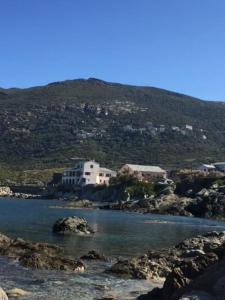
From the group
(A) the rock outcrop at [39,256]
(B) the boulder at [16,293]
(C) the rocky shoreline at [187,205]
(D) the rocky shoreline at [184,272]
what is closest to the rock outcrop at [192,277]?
(D) the rocky shoreline at [184,272]

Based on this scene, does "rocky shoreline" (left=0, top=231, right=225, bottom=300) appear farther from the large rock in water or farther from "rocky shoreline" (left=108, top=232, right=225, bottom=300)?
the large rock in water

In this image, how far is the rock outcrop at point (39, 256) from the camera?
30.8 m

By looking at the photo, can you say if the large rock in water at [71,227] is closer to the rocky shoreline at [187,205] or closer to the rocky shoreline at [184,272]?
the rocky shoreline at [184,272]

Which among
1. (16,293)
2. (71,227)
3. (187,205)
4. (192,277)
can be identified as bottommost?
(16,293)

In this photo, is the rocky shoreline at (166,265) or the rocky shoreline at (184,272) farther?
the rocky shoreline at (166,265)

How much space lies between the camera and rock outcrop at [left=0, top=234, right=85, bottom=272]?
3081 centimetres

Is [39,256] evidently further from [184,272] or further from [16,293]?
[184,272]

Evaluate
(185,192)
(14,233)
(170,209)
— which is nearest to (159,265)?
(14,233)

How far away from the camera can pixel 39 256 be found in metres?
32.6

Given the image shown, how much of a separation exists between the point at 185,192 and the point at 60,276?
392ft

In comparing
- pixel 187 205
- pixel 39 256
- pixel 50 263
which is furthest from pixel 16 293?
pixel 187 205

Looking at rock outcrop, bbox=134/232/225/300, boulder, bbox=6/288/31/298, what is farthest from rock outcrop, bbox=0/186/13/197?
boulder, bbox=6/288/31/298

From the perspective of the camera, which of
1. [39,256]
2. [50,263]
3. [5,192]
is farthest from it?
[5,192]

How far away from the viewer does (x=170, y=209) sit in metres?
122
